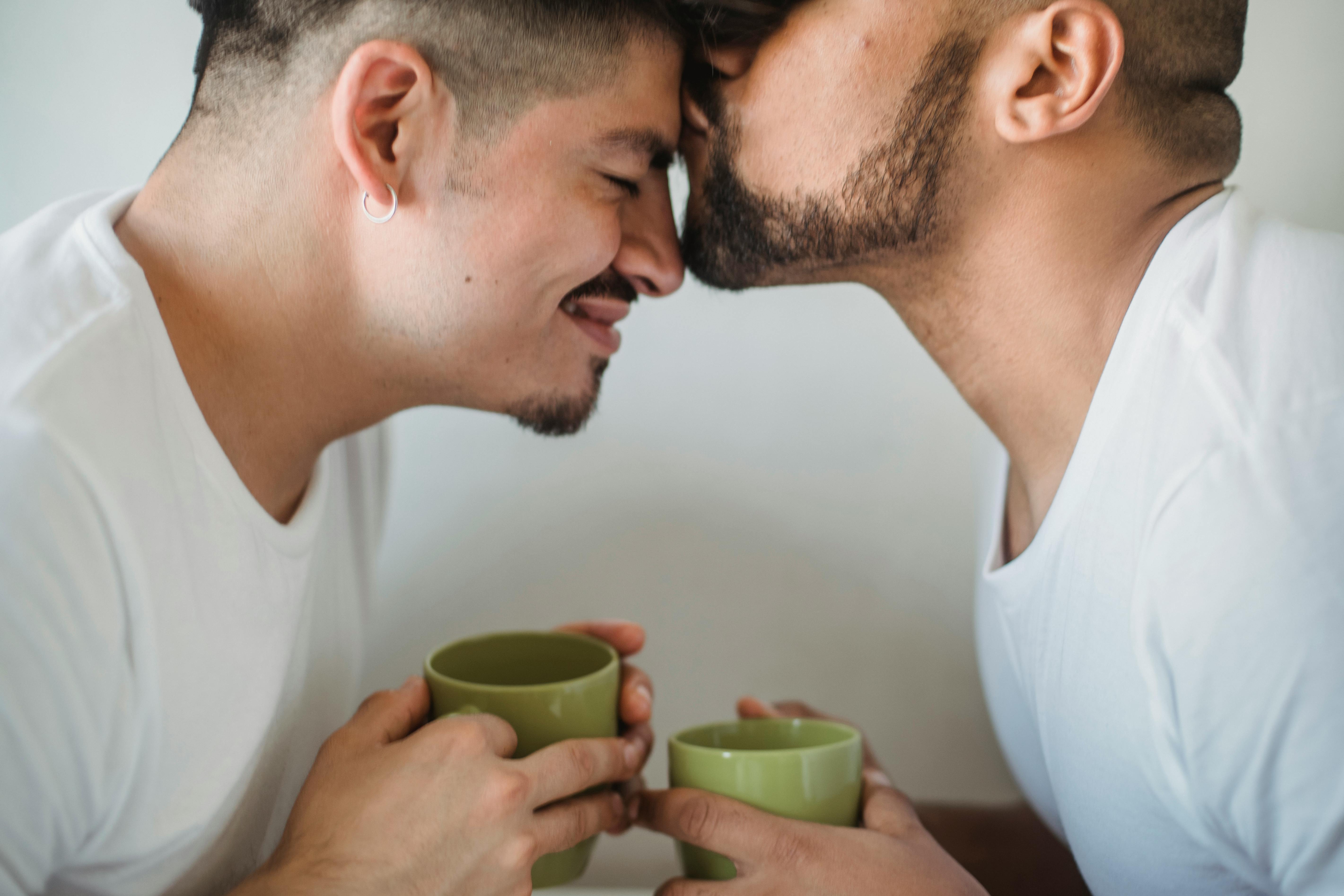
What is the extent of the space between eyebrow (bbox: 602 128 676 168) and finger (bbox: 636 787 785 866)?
0.63 m

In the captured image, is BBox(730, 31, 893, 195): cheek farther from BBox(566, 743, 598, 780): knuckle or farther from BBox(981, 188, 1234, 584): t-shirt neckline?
BBox(566, 743, 598, 780): knuckle

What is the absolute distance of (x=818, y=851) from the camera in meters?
0.72

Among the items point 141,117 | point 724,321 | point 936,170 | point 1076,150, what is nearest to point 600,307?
point 724,321

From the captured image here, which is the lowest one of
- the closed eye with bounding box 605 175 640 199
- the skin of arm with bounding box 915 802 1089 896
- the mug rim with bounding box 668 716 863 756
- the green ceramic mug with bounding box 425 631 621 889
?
the skin of arm with bounding box 915 802 1089 896

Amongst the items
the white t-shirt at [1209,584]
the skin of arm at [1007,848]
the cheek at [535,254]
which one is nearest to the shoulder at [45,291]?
the cheek at [535,254]

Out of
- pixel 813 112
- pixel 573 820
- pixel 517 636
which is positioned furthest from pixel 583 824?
pixel 813 112

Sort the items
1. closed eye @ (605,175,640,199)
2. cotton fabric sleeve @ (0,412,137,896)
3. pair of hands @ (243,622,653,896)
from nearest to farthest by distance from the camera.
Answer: cotton fabric sleeve @ (0,412,137,896) < pair of hands @ (243,622,653,896) < closed eye @ (605,175,640,199)

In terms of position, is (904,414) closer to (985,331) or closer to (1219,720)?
(985,331)

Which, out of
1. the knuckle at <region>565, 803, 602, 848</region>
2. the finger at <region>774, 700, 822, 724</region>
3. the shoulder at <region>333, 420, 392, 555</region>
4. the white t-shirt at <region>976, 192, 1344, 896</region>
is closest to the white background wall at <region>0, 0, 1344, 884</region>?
the shoulder at <region>333, 420, 392, 555</region>

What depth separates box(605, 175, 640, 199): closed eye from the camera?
0.91 m

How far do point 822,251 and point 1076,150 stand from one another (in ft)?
0.85

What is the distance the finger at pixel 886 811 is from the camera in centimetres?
79

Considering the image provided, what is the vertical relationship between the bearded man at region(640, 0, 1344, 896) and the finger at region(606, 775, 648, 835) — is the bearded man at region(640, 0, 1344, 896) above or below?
above

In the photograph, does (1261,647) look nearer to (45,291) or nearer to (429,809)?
(429,809)
